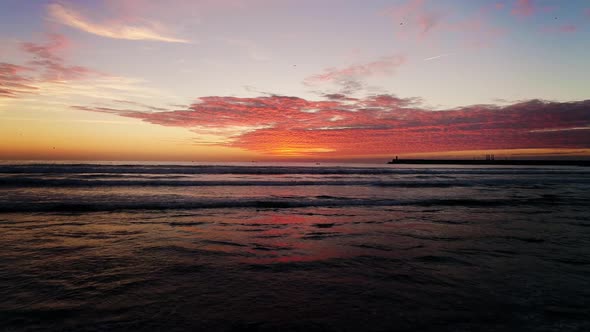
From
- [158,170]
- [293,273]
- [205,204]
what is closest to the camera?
[293,273]

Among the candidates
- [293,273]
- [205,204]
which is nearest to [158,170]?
[205,204]

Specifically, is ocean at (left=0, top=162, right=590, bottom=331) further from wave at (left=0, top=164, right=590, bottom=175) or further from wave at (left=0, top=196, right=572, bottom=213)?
wave at (left=0, top=164, right=590, bottom=175)

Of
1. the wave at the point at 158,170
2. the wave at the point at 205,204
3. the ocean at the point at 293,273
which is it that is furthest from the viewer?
the wave at the point at 158,170

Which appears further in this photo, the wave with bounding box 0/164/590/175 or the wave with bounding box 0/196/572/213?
the wave with bounding box 0/164/590/175

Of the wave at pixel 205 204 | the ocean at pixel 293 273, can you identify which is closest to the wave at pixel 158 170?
the wave at pixel 205 204

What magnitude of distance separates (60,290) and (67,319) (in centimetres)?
120

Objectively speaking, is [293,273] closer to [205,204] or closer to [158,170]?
[205,204]

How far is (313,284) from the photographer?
4.80m

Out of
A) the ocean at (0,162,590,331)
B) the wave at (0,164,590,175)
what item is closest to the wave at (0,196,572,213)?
the ocean at (0,162,590,331)

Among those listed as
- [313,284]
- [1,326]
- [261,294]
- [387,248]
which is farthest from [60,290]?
[387,248]

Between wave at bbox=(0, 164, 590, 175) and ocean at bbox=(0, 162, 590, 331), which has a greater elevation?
wave at bbox=(0, 164, 590, 175)

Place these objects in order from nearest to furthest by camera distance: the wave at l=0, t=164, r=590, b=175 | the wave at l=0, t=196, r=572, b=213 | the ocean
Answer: the ocean → the wave at l=0, t=196, r=572, b=213 → the wave at l=0, t=164, r=590, b=175

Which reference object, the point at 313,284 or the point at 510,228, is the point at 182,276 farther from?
the point at 510,228

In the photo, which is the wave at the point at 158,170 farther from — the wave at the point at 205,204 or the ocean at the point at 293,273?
the ocean at the point at 293,273
